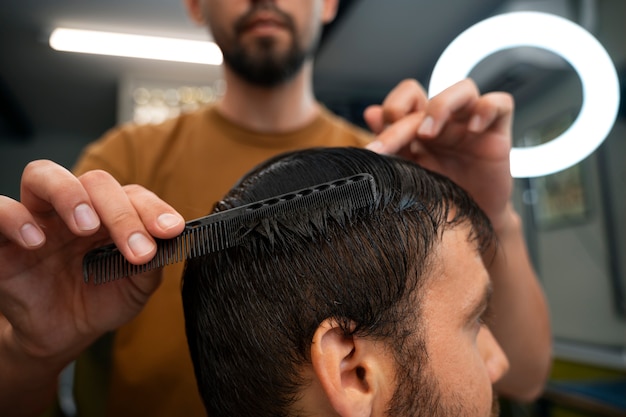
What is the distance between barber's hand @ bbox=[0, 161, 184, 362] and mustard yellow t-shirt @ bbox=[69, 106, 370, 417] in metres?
0.17

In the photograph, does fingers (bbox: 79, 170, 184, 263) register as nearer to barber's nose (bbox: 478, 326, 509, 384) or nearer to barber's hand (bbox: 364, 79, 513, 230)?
barber's hand (bbox: 364, 79, 513, 230)

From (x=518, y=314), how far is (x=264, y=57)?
935 mm

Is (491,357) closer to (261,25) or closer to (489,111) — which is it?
(489,111)

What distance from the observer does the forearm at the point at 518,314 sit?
121 cm

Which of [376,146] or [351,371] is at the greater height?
[376,146]

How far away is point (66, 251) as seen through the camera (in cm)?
82

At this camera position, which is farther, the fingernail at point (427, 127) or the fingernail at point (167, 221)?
the fingernail at point (427, 127)

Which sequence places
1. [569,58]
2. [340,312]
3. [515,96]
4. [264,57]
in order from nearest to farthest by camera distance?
[340,312] → [264,57] → [569,58] → [515,96]

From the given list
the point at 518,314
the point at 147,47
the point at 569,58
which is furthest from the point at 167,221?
the point at 147,47

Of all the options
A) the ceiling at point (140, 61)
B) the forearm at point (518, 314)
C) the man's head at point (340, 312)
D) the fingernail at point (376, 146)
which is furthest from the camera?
the ceiling at point (140, 61)

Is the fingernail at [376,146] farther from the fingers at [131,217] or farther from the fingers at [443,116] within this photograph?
the fingers at [131,217]

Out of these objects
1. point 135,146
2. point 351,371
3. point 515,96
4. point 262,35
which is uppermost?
point 262,35

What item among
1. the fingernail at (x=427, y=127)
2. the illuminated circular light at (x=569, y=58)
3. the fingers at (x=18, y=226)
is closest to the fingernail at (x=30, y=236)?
the fingers at (x=18, y=226)

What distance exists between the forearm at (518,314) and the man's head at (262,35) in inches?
27.3
